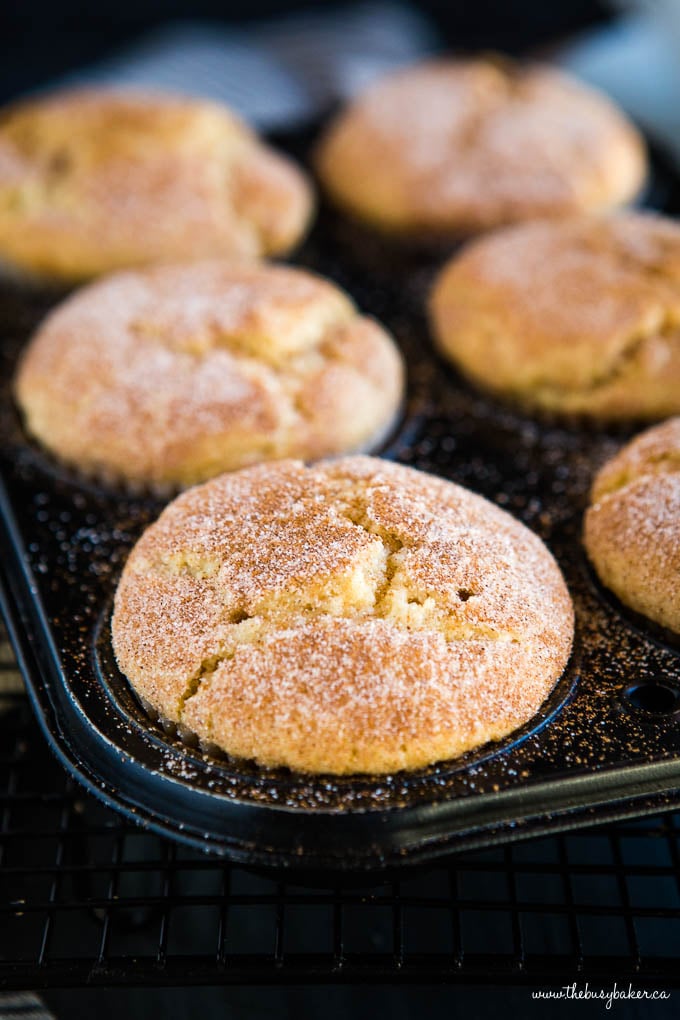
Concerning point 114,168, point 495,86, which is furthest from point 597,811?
point 495,86

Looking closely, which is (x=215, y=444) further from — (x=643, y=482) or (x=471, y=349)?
(x=643, y=482)

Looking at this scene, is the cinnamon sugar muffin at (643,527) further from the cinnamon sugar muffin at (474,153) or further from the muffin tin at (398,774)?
the cinnamon sugar muffin at (474,153)

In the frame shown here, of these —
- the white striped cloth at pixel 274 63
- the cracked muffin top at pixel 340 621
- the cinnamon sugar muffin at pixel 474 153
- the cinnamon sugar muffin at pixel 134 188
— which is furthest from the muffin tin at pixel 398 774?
the white striped cloth at pixel 274 63

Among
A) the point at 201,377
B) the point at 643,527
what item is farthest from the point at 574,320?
the point at 201,377

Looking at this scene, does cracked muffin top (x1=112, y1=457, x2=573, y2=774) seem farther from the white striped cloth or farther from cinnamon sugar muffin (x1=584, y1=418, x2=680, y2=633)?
the white striped cloth

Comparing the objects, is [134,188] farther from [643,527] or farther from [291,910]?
[291,910]

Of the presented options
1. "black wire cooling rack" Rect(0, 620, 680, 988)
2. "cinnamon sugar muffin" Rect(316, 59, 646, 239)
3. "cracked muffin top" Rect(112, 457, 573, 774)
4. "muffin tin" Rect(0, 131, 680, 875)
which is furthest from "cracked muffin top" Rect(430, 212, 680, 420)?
"black wire cooling rack" Rect(0, 620, 680, 988)
